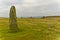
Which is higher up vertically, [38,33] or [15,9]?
[15,9]

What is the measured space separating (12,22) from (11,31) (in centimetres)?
177

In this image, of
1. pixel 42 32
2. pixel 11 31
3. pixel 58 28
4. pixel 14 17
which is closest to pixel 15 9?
pixel 14 17

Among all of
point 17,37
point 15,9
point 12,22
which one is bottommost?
point 17,37

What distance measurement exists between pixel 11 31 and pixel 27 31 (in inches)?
116

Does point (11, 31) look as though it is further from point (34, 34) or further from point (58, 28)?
point (58, 28)

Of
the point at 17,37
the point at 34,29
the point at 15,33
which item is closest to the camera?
the point at 17,37

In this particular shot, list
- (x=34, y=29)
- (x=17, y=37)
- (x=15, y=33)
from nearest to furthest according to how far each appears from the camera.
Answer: (x=17, y=37)
(x=15, y=33)
(x=34, y=29)

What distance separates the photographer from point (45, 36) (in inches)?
1268

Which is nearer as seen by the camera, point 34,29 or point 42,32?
point 42,32

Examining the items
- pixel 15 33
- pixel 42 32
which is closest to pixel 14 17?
pixel 15 33

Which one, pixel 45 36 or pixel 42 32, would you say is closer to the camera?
pixel 45 36

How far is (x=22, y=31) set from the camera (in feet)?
114

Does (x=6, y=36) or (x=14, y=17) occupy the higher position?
(x=14, y=17)

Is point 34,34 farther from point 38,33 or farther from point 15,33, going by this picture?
point 15,33
